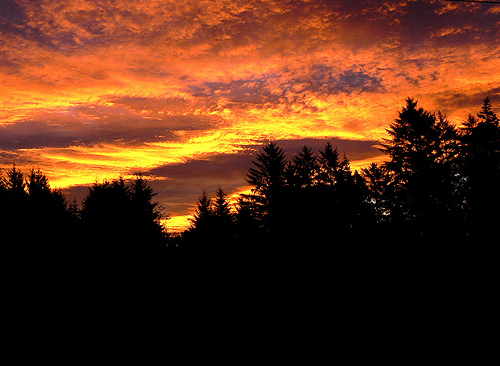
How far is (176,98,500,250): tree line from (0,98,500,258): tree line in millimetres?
87

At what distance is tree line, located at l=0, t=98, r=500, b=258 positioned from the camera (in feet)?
82.9

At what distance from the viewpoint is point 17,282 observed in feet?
56.3

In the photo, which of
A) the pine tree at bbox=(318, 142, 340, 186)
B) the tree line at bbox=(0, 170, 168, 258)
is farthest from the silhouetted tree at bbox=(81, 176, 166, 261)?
the pine tree at bbox=(318, 142, 340, 186)

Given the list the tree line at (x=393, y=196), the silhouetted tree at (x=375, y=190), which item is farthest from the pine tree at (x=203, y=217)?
the silhouetted tree at (x=375, y=190)

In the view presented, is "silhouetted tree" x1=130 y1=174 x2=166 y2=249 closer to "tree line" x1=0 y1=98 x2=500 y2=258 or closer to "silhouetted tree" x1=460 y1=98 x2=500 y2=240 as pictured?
"tree line" x1=0 y1=98 x2=500 y2=258

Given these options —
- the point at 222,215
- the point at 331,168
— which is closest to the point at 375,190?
the point at 331,168

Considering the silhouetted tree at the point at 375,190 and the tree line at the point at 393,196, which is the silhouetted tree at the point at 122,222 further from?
the silhouetted tree at the point at 375,190

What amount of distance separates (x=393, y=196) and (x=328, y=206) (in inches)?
328

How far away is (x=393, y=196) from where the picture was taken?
28734 mm

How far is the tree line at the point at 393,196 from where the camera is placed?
25625 mm

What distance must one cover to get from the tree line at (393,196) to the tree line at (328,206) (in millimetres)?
87

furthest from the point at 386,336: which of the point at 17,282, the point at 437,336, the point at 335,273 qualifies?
the point at 17,282

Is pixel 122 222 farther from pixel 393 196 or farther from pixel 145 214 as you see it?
pixel 393 196

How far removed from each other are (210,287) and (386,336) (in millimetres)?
13289
